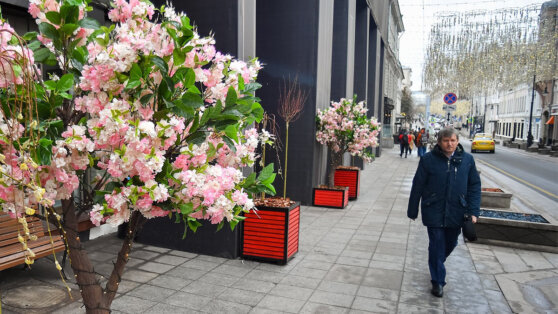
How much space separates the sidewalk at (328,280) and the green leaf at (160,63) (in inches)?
125

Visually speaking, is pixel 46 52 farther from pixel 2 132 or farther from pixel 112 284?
pixel 112 284

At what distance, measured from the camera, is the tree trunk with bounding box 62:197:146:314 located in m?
2.60

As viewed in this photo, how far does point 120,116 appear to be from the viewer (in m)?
1.92

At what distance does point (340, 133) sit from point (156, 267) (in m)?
5.76

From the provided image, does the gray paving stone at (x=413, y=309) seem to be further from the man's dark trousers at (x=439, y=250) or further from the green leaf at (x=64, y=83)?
the green leaf at (x=64, y=83)

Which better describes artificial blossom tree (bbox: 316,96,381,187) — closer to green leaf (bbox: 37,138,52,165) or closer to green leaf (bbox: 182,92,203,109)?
green leaf (bbox: 182,92,203,109)

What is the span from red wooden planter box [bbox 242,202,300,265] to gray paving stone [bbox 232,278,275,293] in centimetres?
70

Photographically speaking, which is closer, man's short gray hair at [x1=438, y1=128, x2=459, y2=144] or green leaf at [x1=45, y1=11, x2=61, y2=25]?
green leaf at [x1=45, y1=11, x2=61, y2=25]

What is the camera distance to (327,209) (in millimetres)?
→ 9969

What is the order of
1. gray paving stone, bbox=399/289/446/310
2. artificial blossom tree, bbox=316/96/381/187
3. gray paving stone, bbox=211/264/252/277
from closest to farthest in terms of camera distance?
gray paving stone, bbox=399/289/446/310, gray paving stone, bbox=211/264/252/277, artificial blossom tree, bbox=316/96/381/187

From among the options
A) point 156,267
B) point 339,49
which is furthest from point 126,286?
point 339,49

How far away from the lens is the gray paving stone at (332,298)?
4656 mm

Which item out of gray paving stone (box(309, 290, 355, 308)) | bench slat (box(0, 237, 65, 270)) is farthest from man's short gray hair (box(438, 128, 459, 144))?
bench slat (box(0, 237, 65, 270))

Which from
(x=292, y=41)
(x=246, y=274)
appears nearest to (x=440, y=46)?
(x=292, y=41)
